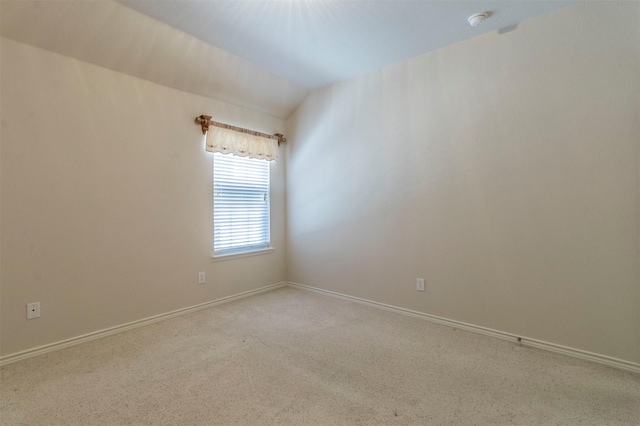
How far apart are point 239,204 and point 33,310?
1.97m

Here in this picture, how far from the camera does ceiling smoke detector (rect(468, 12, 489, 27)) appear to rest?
229cm

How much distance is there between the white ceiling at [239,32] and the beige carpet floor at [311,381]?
2.34 meters

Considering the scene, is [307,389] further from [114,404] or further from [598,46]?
[598,46]

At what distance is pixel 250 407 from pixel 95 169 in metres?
2.23

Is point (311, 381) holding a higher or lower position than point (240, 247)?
lower

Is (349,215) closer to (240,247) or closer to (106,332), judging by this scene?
(240,247)

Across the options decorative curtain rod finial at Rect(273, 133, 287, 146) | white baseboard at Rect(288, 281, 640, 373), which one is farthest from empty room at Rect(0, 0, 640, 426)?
decorative curtain rod finial at Rect(273, 133, 287, 146)

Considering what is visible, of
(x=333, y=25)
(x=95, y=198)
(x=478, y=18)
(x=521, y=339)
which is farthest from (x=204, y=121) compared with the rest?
(x=521, y=339)

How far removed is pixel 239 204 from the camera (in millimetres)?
3639

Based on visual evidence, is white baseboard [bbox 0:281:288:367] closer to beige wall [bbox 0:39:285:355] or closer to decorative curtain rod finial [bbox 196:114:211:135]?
beige wall [bbox 0:39:285:355]

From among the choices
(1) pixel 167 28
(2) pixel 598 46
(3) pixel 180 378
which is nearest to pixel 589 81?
(2) pixel 598 46

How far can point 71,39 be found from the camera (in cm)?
230

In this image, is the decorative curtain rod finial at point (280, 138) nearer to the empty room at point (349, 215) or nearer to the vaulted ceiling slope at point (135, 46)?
the vaulted ceiling slope at point (135, 46)

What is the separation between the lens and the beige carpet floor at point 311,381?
1.59 m
